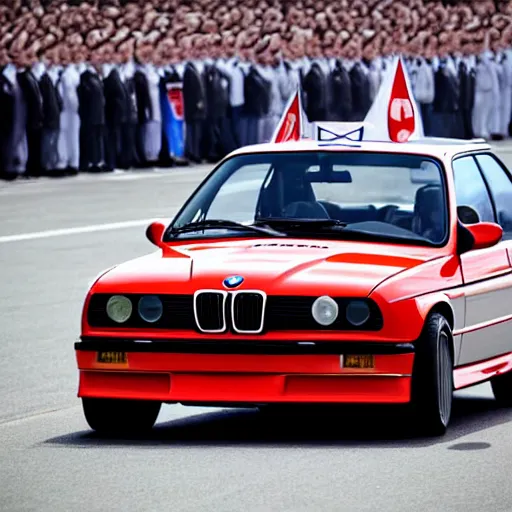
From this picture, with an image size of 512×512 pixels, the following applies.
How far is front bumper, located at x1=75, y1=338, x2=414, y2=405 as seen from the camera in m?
8.90

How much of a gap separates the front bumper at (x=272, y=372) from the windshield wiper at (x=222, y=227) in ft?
3.48

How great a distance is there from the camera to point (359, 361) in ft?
29.3

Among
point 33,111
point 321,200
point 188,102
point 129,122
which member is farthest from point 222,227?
point 188,102

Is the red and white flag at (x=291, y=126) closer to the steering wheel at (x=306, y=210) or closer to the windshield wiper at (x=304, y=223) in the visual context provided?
the steering wheel at (x=306, y=210)

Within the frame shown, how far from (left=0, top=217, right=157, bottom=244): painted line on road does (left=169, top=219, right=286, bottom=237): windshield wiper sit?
1209cm

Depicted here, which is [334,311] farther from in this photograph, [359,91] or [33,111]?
[359,91]

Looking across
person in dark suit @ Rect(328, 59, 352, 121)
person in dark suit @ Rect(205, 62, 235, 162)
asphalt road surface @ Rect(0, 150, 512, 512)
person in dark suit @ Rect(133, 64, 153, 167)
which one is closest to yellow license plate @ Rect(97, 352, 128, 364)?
asphalt road surface @ Rect(0, 150, 512, 512)

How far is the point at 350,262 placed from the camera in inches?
366

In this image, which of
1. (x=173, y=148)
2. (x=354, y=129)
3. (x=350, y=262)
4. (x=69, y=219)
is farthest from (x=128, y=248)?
(x=173, y=148)

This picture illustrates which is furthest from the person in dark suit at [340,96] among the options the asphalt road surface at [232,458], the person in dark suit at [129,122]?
the asphalt road surface at [232,458]

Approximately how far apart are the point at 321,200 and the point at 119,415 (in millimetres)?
1611

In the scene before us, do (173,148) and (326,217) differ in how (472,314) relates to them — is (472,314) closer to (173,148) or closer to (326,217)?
(326,217)

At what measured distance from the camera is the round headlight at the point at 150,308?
9.12 metres

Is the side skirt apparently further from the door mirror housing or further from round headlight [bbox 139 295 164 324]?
round headlight [bbox 139 295 164 324]
